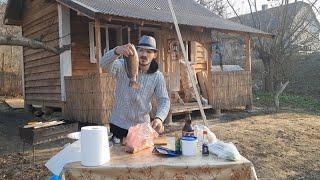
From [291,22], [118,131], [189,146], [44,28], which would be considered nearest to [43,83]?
[44,28]

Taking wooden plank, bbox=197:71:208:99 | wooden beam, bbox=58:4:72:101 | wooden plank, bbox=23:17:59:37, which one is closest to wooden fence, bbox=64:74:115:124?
wooden beam, bbox=58:4:72:101

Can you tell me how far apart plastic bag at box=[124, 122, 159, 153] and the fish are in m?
0.45

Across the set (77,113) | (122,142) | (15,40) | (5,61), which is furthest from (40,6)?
(5,61)

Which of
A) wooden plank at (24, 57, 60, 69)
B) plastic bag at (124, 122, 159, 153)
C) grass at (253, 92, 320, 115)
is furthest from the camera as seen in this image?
grass at (253, 92, 320, 115)

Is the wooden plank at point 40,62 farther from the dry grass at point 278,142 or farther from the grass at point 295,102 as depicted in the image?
the grass at point 295,102

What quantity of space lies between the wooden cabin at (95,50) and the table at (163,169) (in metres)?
6.64

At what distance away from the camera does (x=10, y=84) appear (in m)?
23.7

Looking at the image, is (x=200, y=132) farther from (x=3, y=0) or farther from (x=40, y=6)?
(x=3, y=0)

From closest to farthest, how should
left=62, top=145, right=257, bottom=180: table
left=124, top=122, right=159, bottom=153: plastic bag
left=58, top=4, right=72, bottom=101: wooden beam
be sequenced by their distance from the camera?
left=62, top=145, right=257, bottom=180: table, left=124, top=122, right=159, bottom=153: plastic bag, left=58, top=4, right=72, bottom=101: wooden beam

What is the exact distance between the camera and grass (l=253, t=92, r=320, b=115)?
1638 cm

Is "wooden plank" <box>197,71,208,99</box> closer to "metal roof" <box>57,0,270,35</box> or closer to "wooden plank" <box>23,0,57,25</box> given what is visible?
"metal roof" <box>57,0,270,35</box>

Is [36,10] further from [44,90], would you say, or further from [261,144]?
[261,144]

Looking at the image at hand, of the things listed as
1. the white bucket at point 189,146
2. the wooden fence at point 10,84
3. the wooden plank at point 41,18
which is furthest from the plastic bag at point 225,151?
the wooden fence at point 10,84

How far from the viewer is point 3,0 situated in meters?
31.2
